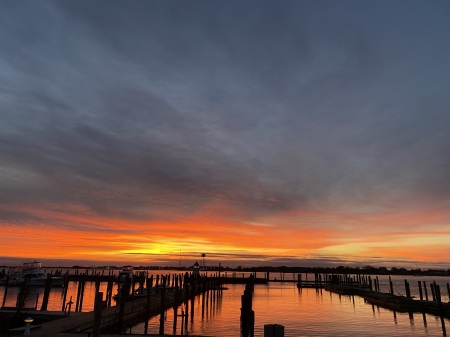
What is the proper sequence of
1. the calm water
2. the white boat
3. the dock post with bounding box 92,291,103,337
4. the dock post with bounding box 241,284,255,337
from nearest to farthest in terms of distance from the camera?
the dock post with bounding box 92,291,103,337
the dock post with bounding box 241,284,255,337
the calm water
the white boat

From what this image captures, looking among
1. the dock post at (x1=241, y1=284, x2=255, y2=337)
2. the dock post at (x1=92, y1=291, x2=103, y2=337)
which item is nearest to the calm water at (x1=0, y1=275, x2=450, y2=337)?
the dock post at (x1=241, y1=284, x2=255, y2=337)

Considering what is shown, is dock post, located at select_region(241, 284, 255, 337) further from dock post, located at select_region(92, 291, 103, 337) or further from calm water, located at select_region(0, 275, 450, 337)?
dock post, located at select_region(92, 291, 103, 337)

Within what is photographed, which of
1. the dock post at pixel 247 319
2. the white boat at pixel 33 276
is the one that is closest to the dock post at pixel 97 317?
the dock post at pixel 247 319

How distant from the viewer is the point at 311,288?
97.6 metres

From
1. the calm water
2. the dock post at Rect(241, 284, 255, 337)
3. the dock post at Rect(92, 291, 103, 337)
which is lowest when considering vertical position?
the calm water

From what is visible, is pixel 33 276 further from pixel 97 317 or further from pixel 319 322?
pixel 97 317

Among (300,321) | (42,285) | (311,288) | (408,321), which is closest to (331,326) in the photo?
(300,321)

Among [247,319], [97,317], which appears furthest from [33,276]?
[97,317]

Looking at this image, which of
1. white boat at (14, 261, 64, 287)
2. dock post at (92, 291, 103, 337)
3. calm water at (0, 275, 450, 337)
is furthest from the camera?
white boat at (14, 261, 64, 287)

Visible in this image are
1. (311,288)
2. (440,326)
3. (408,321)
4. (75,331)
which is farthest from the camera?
(311,288)

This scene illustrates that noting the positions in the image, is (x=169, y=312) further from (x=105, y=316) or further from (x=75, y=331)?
(x=75, y=331)

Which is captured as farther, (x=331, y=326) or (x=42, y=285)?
(x=42, y=285)

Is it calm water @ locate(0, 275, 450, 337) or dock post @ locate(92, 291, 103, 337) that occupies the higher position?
dock post @ locate(92, 291, 103, 337)

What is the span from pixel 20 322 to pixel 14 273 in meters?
84.0
